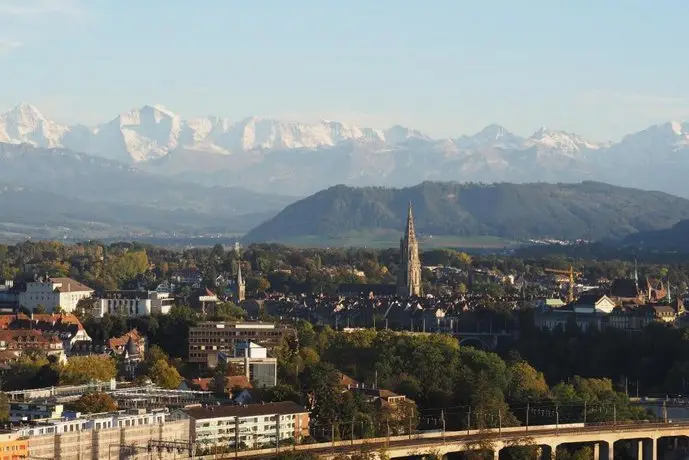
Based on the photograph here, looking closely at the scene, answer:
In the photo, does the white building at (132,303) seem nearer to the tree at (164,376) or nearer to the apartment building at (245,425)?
the tree at (164,376)

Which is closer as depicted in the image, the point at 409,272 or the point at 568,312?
the point at 568,312

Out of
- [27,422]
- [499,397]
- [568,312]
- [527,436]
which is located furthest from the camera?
[568,312]

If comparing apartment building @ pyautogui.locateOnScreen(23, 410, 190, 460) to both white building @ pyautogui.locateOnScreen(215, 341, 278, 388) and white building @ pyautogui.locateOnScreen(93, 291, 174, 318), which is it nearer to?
white building @ pyautogui.locateOnScreen(215, 341, 278, 388)

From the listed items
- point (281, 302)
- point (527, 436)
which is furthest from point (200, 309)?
point (527, 436)

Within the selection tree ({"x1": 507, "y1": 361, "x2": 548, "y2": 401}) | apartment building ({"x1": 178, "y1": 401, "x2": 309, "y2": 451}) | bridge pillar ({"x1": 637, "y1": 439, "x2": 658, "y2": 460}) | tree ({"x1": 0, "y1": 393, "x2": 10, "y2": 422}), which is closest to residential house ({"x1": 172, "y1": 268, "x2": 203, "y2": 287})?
tree ({"x1": 507, "y1": 361, "x2": 548, "y2": 401})

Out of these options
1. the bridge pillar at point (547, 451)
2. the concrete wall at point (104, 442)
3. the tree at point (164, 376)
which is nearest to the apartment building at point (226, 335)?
the tree at point (164, 376)

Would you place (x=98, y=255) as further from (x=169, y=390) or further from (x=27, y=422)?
(x=27, y=422)

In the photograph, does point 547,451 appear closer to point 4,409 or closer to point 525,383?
point 525,383
